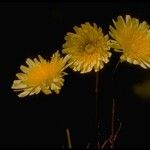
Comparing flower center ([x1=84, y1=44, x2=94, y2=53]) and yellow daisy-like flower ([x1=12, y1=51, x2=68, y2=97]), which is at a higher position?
flower center ([x1=84, y1=44, x2=94, y2=53])

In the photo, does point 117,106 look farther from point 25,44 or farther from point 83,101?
point 25,44

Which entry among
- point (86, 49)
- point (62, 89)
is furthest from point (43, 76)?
point (62, 89)

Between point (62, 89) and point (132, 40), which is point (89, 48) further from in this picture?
point (62, 89)

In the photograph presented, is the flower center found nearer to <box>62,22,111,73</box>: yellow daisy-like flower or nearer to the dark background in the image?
<box>62,22,111,73</box>: yellow daisy-like flower

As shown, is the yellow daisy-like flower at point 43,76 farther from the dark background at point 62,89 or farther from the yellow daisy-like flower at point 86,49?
the dark background at point 62,89

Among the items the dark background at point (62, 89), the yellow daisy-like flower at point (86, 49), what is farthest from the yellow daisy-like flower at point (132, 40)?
the dark background at point (62, 89)

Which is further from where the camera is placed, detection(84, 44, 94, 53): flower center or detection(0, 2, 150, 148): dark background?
detection(0, 2, 150, 148): dark background

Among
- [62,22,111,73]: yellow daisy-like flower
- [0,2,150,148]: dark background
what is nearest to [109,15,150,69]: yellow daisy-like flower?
[62,22,111,73]: yellow daisy-like flower
